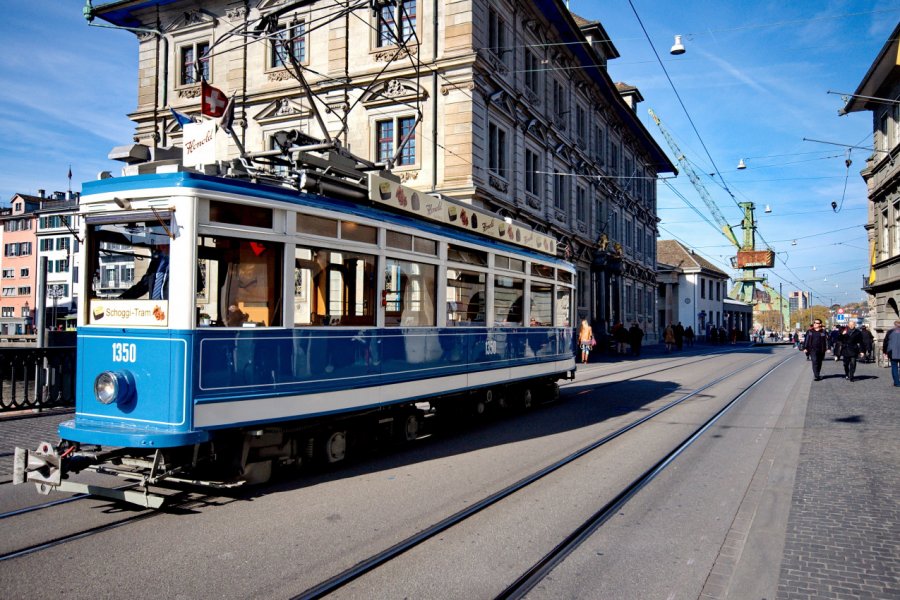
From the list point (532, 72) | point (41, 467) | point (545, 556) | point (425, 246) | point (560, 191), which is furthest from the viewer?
point (560, 191)

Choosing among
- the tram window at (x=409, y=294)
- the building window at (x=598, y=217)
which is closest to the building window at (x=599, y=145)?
the building window at (x=598, y=217)

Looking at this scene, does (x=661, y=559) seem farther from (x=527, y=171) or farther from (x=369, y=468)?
(x=527, y=171)

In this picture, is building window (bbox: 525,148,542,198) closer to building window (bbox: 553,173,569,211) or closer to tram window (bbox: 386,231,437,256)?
building window (bbox: 553,173,569,211)

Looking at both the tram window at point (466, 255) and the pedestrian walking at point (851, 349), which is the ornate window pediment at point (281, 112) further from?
the pedestrian walking at point (851, 349)

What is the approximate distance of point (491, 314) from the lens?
35.1 ft

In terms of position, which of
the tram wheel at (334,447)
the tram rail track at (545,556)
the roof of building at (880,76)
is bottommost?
the tram rail track at (545,556)

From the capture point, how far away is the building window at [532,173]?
30.1 meters

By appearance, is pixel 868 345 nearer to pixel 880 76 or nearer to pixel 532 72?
pixel 880 76

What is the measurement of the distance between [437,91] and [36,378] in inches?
671

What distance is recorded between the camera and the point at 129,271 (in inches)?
260

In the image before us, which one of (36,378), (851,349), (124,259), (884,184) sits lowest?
(36,378)

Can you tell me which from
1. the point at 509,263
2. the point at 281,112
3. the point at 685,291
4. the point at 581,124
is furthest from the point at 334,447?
the point at 685,291

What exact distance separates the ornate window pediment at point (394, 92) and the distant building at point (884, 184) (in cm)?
1736

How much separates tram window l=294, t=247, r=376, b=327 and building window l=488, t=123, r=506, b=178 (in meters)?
19.1
